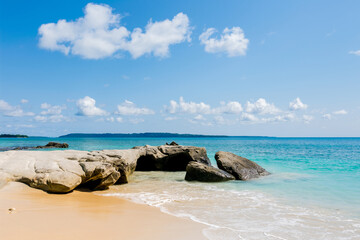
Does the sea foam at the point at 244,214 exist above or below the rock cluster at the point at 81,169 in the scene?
below

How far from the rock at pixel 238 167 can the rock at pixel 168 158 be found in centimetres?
265

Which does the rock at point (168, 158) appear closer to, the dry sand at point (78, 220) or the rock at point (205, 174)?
the rock at point (205, 174)

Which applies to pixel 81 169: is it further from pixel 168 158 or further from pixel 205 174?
Result: pixel 168 158

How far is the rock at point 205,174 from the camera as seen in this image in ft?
42.3

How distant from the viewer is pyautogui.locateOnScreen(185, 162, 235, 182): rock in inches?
508

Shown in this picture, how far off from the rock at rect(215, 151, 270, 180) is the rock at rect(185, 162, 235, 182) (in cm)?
57

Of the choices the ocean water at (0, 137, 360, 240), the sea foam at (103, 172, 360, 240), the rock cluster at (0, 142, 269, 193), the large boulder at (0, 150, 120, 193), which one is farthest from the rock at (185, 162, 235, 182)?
the large boulder at (0, 150, 120, 193)

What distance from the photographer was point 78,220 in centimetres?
548

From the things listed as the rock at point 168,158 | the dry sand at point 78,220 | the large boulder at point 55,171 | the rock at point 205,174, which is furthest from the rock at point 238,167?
the dry sand at point 78,220

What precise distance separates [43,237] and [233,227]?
3.68 m

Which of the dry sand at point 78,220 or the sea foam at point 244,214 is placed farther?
the sea foam at point 244,214

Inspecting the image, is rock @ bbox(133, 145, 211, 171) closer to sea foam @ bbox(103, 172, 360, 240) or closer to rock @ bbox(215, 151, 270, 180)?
rock @ bbox(215, 151, 270, 180)

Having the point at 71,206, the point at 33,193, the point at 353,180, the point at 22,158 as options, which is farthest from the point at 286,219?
the point at 353,180

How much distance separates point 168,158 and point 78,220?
40.6 feet
